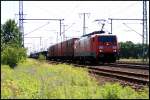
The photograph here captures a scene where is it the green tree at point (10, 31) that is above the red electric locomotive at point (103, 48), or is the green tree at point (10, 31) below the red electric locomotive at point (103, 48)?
above

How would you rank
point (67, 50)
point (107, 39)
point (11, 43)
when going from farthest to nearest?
point (67, 50) → point (107, 39) → point (11, 43)

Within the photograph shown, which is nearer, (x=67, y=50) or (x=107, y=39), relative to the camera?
(x=107, y=39)

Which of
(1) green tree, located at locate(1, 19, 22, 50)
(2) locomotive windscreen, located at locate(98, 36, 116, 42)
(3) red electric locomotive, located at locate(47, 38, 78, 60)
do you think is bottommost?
(3) red electric locomotive, located at locate(47, 38, 78, 60)

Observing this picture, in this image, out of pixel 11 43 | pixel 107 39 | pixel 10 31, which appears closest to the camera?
pixel 11 43

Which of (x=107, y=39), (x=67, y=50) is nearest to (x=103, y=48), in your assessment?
(x=107, y=39)

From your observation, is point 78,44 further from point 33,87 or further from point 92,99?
point 92,99

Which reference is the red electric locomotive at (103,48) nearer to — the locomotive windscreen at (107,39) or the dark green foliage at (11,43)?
the locomotive windscreen at (107,39)

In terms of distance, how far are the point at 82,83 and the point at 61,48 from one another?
171 feet

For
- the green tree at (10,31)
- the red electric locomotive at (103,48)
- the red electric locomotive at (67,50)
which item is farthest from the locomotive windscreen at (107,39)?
the red electric locomotive at (67,50)

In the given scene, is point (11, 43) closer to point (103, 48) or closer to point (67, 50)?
point (103, 48)

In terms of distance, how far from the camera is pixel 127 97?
425 inches

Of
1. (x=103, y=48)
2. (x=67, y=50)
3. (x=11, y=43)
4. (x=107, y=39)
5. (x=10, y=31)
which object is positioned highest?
(x=10, y=31)

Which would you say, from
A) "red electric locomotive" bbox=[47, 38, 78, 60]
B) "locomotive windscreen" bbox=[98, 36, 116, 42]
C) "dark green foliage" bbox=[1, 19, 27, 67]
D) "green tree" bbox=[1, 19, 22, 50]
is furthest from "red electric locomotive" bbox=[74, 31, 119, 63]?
"red electric locomotive" bbox=[47, 38, 78, 60]

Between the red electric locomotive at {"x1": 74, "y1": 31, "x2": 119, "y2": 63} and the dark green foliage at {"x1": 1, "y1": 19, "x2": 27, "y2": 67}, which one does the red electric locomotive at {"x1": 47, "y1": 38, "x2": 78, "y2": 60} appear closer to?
the dark green foliage at {"x1": 1, "y1": 19, "x2": 27, "y2": 67}
